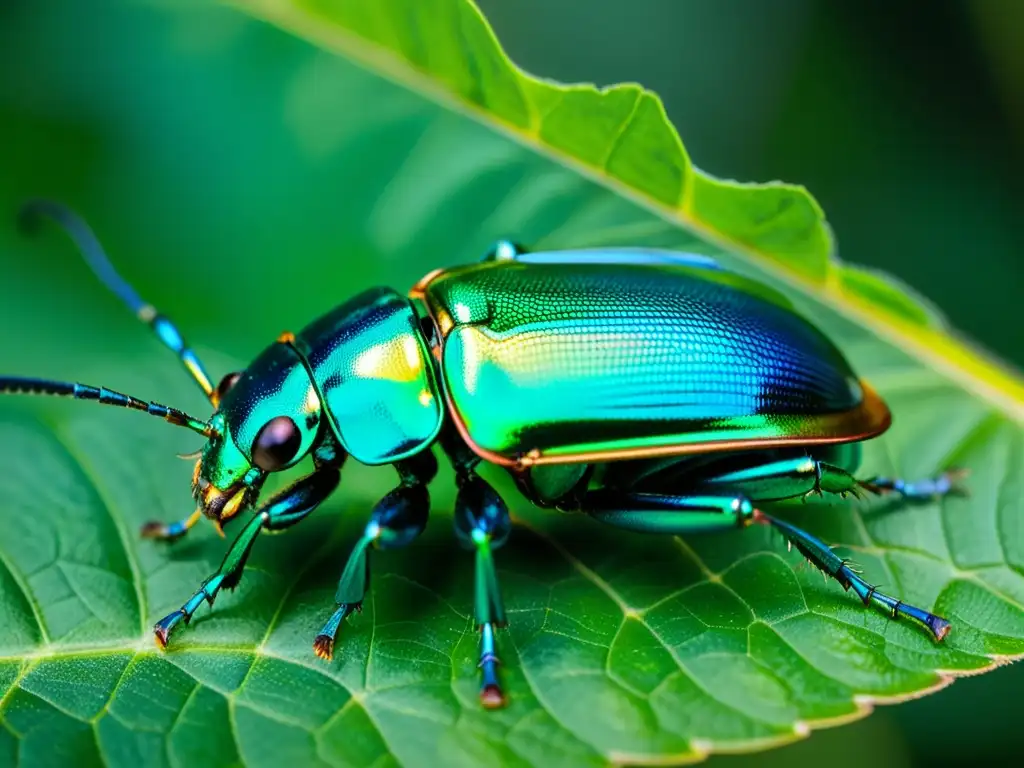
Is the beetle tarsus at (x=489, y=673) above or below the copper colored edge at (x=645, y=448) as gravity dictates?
below

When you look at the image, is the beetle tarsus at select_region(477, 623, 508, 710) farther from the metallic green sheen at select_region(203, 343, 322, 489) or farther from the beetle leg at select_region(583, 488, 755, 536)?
the metallic green sheen at select_region(203, 343, 322, 489)

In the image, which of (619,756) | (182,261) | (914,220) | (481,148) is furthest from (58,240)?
(914,220)

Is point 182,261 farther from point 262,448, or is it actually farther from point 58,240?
point 262,448

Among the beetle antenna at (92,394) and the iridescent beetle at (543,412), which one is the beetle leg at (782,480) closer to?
the iridescent beetle at (543,412)

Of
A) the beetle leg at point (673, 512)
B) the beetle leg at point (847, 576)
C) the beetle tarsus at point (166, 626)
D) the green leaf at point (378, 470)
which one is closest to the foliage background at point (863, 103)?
the green leaf at point (378, 470)

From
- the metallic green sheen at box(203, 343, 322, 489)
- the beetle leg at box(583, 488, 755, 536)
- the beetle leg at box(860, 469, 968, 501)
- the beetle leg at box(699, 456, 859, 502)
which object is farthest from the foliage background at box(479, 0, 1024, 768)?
the metallic green sheen at box(203, 343, 322, 489)
